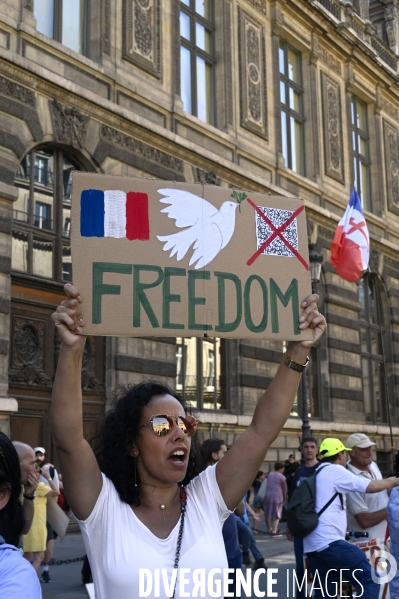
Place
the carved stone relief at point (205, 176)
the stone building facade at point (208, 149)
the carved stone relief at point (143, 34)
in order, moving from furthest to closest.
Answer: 1. the carved stone relief at point (205, 176)
2. the carved stone relief at point (143, 34)
3. the stone building facade at point (208, 149)

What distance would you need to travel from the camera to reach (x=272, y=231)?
10.6ft

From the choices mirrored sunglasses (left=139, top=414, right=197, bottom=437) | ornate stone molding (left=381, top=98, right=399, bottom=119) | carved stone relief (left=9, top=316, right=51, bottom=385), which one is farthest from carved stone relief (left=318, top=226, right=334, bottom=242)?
mirrored sunglasses (left=139, top=414, right=197, bottom=437)

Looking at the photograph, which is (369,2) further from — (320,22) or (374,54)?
(320,22)

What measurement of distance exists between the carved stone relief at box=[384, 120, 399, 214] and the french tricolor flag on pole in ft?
33.5

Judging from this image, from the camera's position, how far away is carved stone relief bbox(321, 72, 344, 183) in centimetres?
2288

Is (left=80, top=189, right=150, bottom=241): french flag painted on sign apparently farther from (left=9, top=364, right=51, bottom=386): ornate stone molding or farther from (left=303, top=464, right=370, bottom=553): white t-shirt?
(left=9, top=364, right=51, bottom=386): ornate stone molding

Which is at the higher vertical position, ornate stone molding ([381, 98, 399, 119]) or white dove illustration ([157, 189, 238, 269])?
ornate stone molding ([381, 98, 399, 119])

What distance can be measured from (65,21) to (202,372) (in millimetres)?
7632

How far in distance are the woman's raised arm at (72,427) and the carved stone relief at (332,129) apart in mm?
20756

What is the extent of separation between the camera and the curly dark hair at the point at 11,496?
7.09ft

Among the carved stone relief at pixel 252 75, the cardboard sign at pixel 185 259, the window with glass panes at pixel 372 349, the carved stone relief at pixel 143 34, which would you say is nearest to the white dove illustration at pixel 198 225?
the cardboard sign at pixel 185 259

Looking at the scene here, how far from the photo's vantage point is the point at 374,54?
82.6 feet

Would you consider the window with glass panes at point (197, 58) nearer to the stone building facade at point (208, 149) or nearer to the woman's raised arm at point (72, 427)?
the stone building facade at point (208, 149)

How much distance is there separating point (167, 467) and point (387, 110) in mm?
26263
